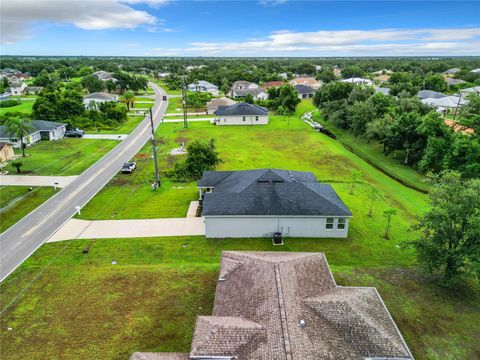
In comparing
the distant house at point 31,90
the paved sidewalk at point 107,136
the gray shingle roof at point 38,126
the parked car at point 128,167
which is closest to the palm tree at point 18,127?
the gray shingle roof at point 38,126

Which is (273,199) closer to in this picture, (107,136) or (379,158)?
(379,158)

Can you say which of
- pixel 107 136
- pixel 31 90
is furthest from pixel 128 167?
pixel 31 90

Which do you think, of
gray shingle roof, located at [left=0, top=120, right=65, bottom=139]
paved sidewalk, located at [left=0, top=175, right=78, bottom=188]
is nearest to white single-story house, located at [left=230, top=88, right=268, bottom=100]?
gray shingle roof, located at [left=0, top=120, right=65, bottom=139]

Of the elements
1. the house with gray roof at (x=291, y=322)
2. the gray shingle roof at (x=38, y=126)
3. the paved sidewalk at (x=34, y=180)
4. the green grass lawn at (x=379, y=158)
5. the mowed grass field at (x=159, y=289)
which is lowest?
the green grass lawn at (x=379, y=158)

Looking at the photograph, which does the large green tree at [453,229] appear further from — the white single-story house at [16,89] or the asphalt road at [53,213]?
the white single-story house at [16,89]

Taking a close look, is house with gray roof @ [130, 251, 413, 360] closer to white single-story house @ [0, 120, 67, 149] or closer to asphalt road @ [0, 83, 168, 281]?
asphalt road @ [0, 83, 168, 281]

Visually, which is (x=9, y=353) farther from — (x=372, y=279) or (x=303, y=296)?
(x=372, y=279)

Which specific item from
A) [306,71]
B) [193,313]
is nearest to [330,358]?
[193,313]
